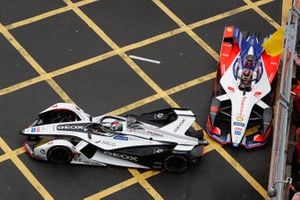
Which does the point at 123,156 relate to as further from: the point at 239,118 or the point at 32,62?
the point at 32,62

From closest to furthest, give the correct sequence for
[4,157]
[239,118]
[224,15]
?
[4,157]
[239,118]
[224,15]

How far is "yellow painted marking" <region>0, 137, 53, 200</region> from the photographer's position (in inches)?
622

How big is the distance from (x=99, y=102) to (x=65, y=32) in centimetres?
234

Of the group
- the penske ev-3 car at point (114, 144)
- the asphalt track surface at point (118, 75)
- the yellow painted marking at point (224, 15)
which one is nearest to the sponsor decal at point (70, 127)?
the penske ev-3 car at point (114, 144)

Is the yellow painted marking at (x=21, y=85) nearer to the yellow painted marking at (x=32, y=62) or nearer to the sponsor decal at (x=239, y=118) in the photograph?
the yellow painted marking at (x=32, y=62)

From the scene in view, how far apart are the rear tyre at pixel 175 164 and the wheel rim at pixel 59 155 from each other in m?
1.78

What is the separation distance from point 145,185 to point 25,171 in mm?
2189

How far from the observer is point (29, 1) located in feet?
65.4

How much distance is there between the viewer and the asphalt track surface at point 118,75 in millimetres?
16109

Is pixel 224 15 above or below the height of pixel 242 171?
above

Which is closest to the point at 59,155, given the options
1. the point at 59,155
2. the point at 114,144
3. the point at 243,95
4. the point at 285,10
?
the point at 59,155

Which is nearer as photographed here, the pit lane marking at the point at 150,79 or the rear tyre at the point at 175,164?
the rear tyre at the point at 175,164

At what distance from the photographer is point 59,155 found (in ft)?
52.8

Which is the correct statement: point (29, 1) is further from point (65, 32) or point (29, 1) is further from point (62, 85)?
point (62, 85)
